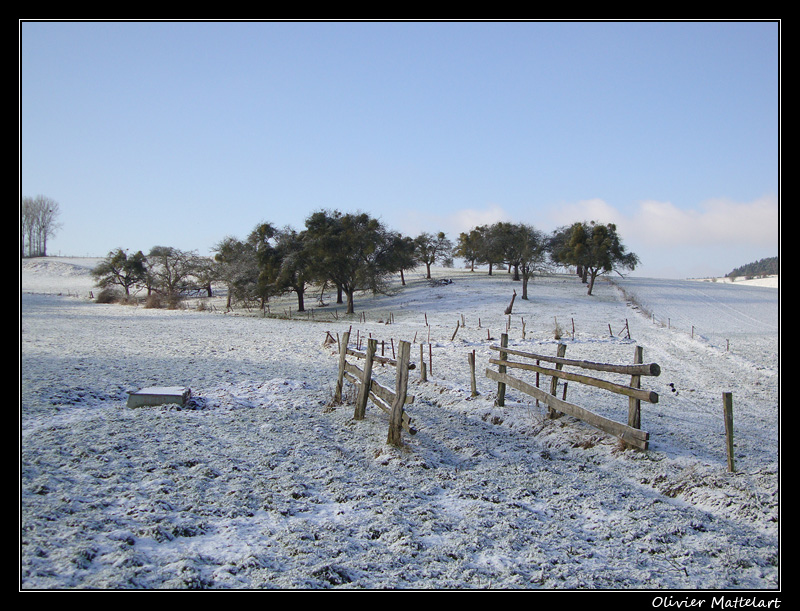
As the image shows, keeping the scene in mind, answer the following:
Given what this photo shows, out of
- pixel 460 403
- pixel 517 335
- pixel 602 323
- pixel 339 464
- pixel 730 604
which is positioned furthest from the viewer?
pixel 602 323

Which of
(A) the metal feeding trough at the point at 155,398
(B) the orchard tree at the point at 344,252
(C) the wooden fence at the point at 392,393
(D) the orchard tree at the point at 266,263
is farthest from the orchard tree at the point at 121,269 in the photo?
(C) the wooden fence at the point at 392,393

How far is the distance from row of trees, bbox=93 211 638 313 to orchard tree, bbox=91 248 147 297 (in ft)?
0.35

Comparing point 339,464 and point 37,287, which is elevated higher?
point 37,287

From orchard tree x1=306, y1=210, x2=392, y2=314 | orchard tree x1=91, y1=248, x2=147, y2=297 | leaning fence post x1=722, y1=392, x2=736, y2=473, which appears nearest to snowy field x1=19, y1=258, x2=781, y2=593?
leaning fence post x1=722, y1=392, x2=736, y2=473

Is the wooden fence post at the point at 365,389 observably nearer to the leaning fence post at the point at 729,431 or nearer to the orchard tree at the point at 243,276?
the leaning fence post at the point at 729,431

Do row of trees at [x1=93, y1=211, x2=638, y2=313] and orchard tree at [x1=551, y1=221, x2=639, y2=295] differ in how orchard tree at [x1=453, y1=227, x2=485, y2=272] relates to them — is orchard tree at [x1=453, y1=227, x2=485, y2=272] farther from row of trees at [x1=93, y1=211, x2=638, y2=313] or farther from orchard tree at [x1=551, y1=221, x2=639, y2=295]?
orchard tree at [x1=551, y1=221, x2=639, y2=295]

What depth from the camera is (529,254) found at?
46.8m

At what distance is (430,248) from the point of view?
6800 cm

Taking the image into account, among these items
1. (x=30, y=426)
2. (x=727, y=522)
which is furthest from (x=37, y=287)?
(x=727, y=522)

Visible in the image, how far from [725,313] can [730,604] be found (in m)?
44.3

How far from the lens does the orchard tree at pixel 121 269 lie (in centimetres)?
5750

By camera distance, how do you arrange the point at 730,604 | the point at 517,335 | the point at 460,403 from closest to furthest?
the point at 730,604, the point at 460,403, the point at 517,335

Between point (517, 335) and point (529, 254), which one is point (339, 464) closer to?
point (517, 335)

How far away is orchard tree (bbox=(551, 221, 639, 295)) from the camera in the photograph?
166 ft
